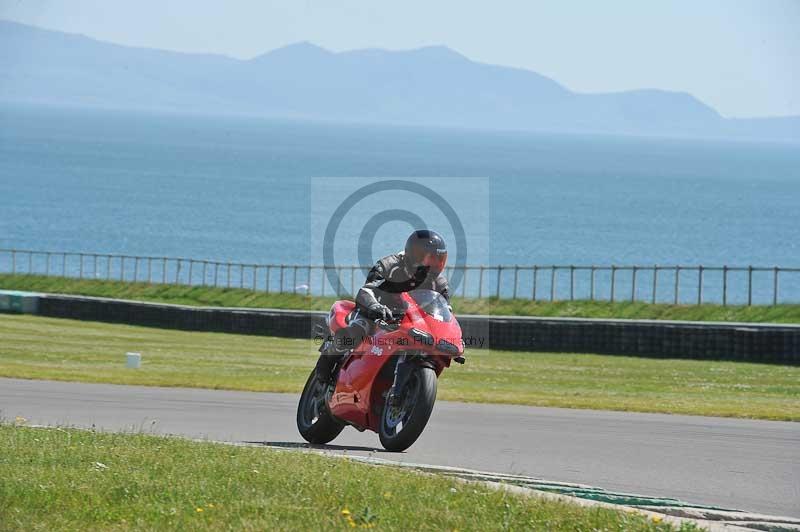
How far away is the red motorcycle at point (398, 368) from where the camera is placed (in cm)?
1090

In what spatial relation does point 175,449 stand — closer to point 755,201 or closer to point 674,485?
point 674,485

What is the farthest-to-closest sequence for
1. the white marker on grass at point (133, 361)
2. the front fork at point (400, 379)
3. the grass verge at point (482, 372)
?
the white marker on grass at point (133, 361), the grass verge at point (482, 372), the front fork at point (400, 379)

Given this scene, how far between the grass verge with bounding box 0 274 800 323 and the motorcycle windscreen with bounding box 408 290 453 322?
24.0 m

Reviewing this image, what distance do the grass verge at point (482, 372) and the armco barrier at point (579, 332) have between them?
45 centimetres

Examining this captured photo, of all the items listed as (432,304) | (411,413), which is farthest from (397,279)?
(411,413)

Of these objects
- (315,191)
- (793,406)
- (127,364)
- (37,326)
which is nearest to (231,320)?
(37,326)

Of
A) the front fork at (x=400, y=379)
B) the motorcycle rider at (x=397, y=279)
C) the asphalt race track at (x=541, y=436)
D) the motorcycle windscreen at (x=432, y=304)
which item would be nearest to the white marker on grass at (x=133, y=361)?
the asphalt race track at (x=541, y=436)

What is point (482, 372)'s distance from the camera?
26.2m

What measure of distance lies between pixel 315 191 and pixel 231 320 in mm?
141144

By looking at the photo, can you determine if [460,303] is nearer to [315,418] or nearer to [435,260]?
[315,418]

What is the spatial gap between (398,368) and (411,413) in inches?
16.0

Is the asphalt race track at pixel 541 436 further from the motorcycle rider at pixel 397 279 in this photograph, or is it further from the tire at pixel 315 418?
the motorcycle rider at pixel 397 279

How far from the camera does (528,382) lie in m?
23.8

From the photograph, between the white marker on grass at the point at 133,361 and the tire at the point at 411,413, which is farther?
the white marker on grass at the point at 133,361
